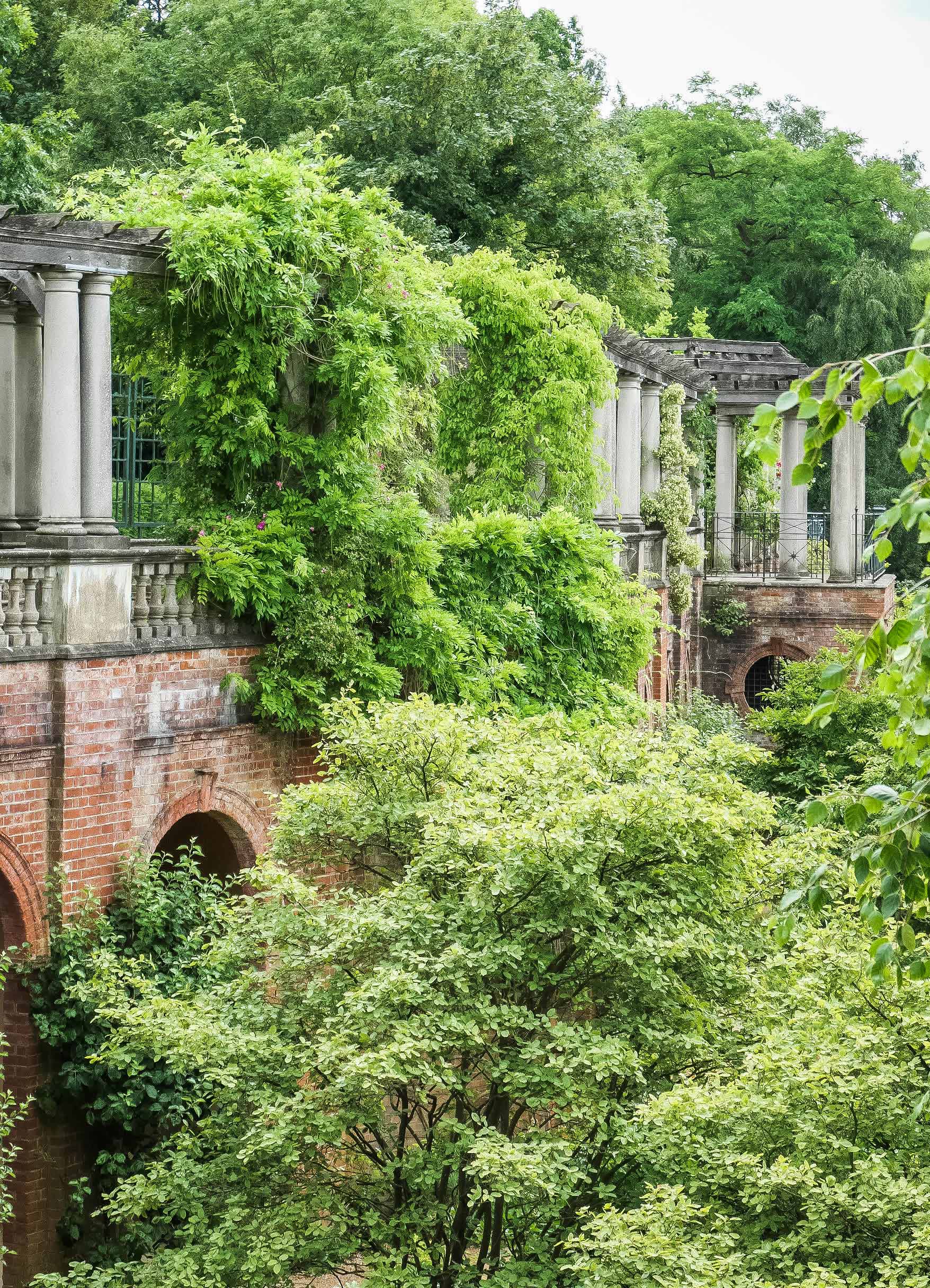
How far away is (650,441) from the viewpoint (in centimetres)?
3100

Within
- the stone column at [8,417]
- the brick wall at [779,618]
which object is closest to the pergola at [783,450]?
the brick wall at [779,618]

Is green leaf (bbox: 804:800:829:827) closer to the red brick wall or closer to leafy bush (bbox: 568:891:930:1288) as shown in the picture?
leafy bush (bbox: 568:891:930:1288)

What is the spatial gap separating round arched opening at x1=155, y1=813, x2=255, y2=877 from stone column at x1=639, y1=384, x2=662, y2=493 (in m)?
15.9

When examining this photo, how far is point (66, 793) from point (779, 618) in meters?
28.2

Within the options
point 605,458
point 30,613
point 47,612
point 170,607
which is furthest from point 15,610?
point 605,458

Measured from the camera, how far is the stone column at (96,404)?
14141mm

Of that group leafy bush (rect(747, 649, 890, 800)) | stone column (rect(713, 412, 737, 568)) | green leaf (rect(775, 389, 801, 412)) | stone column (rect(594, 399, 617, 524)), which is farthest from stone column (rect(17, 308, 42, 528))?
stone column (rect(713, 412, 737, 568))

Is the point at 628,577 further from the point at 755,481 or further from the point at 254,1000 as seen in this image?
the point at 755,481

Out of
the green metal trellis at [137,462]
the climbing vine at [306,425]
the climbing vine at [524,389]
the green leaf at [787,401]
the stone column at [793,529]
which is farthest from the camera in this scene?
the stone column at [793,529]

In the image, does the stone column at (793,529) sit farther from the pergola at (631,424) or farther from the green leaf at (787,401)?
the green leaf at (787,401)

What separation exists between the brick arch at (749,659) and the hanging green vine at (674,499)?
28.3ft

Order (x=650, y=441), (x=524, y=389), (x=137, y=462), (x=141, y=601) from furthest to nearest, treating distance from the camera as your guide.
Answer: (x=650, y=441), (x=524, y=389), (x=137, y=462), (x=141, y=601)

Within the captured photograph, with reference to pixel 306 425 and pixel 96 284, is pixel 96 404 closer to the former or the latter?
pixel 96 284

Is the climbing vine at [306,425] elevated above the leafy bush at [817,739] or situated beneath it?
elevated above
